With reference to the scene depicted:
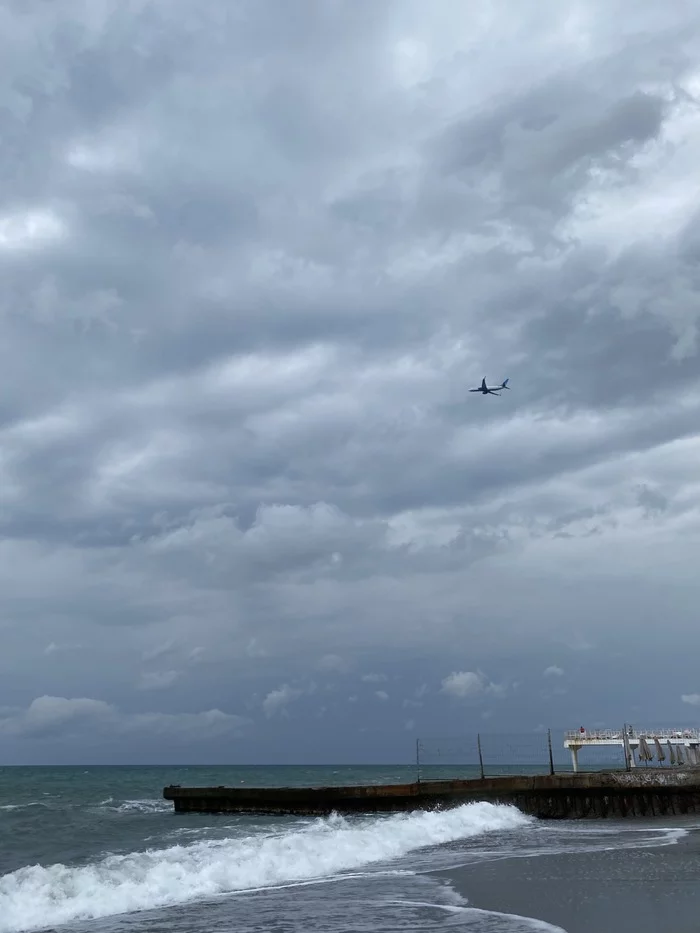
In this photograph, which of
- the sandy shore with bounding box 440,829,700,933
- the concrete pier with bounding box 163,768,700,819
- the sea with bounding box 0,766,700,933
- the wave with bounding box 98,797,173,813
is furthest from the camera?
the wave with bounding box 98,797,173,813

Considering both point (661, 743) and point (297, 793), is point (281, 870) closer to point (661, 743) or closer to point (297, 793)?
point (297, 793)

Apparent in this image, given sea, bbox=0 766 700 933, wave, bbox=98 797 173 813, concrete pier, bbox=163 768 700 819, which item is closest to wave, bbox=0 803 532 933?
sea, bbox=0 766 700 933

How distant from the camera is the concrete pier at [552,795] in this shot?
4075 cm

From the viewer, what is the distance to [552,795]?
138 ft

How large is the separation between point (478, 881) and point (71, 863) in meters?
18.3

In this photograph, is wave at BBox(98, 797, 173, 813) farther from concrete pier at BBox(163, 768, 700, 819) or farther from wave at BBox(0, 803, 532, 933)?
wave at BBox(0, 803, 532, 933)

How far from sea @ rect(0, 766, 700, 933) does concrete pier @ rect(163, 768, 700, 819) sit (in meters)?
1.58

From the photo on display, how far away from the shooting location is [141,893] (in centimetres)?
2100

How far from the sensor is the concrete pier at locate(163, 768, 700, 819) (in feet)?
134

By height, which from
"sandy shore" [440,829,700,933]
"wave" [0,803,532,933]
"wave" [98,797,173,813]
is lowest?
"wave" [98,797,173,813]

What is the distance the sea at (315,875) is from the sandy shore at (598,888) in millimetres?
144

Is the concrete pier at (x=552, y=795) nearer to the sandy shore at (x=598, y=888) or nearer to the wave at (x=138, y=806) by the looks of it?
the wave at (x=138, y=806)

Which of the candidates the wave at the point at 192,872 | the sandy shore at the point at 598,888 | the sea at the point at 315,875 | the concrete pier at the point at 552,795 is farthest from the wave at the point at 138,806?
the sandy shore at the point at 598,888

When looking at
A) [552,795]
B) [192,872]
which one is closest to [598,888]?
[192,872]
